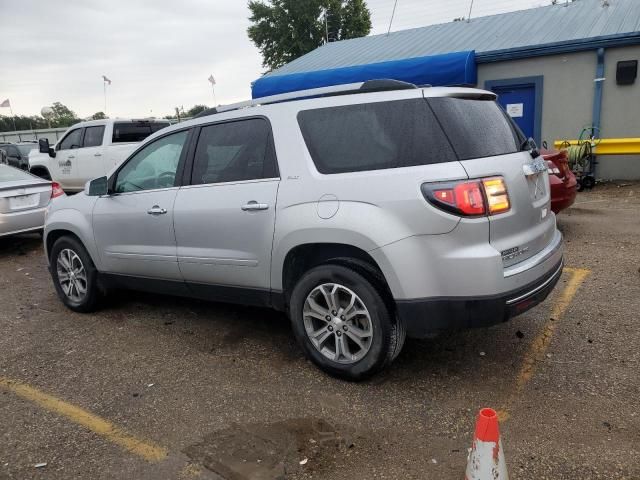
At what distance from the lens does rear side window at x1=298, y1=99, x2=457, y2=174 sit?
3.03 metres

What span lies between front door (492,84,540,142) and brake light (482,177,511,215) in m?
10.1

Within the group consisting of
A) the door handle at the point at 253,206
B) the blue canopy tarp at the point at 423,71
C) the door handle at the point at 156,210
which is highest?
the blue canopy tarp at the point at 423,71

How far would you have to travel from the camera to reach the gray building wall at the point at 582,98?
11.0m

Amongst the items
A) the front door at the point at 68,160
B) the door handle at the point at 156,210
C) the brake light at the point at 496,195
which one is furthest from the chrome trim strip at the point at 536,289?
the front door at the point at 68,160

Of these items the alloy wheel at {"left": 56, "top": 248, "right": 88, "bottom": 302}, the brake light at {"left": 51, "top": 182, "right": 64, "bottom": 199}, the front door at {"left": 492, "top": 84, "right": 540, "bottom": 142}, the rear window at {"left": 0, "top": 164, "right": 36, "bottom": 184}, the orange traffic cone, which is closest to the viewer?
the orange traffic cone

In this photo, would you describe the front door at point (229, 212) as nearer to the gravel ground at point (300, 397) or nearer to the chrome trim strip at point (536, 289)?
the gravel ground at point (300, 397)

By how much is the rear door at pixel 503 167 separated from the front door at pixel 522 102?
31.5ft

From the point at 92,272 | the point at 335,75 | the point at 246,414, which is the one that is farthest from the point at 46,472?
the point at 335,75

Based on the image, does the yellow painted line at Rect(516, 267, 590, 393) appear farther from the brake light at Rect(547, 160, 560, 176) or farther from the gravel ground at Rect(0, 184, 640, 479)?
the brake light at Rect(547, 160, 560, 176)

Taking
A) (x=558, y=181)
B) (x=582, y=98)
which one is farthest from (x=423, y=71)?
(x=558, y=181)

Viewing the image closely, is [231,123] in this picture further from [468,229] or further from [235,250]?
[468,229]

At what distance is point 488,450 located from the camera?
213cm

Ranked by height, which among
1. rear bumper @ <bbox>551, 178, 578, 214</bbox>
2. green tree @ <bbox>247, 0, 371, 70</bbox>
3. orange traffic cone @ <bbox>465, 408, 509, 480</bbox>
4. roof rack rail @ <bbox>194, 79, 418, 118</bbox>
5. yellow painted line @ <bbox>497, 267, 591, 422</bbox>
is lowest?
yellow painted line @ <bbox>497, 267, 591, 422</bbox>

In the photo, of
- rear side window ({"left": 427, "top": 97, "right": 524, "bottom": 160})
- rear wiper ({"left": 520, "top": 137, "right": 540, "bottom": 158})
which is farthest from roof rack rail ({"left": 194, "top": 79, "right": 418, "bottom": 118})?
rear wiper ({"left": 520, "top": 137, "right": 540, "bottom": 158})
